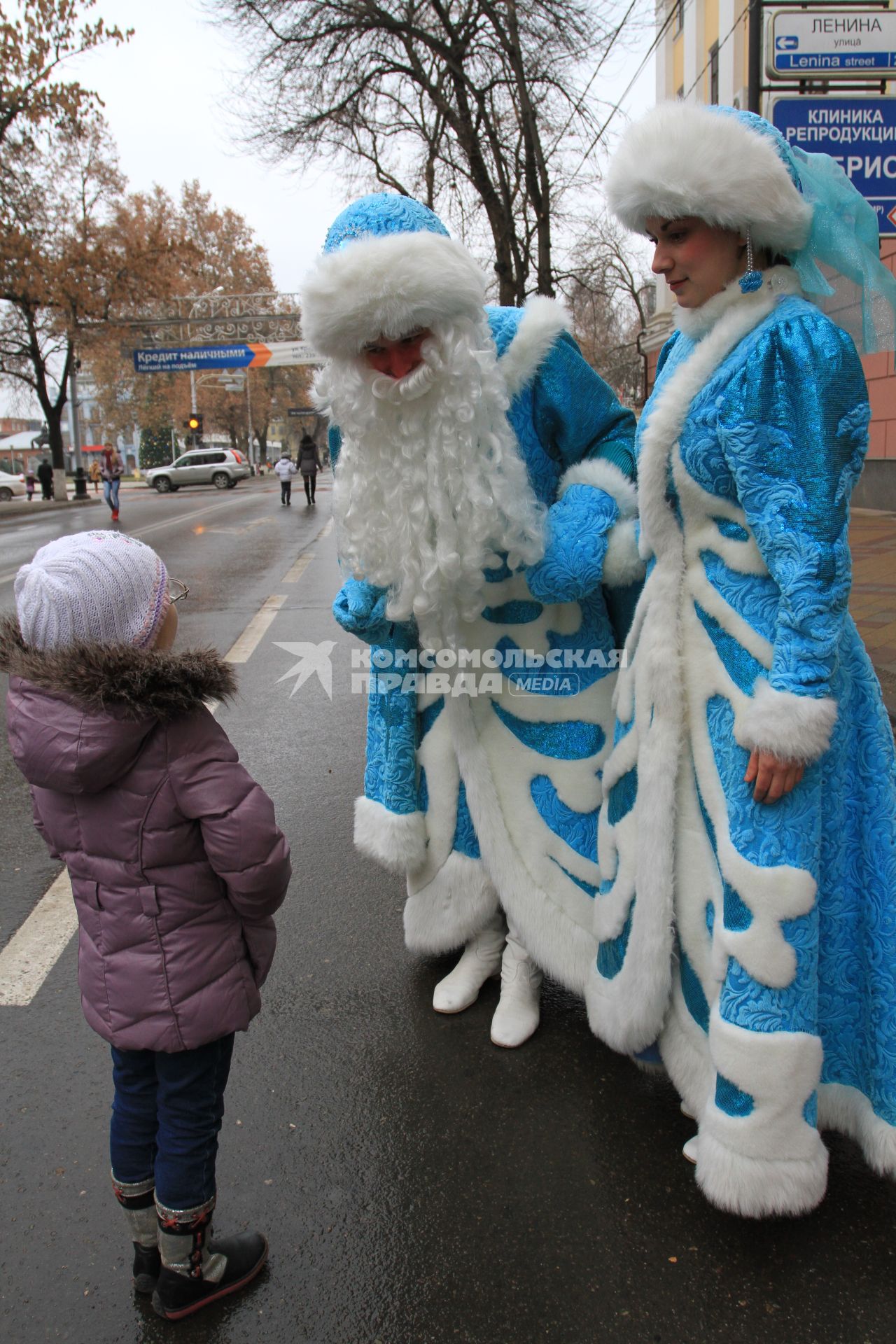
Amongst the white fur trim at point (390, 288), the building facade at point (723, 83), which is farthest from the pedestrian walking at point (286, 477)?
the white fur trim at point (390, 288)

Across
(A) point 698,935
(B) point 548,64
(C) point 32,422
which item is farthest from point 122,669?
(C) point 32,422

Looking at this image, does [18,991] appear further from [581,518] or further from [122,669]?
[581,518]

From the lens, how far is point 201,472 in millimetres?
40531

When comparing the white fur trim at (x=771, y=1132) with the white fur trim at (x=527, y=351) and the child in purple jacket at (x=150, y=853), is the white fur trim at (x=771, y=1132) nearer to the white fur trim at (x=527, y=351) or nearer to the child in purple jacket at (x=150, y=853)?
the child in purple jacket at (x=150, y=853)

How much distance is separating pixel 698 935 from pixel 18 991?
6.48ft

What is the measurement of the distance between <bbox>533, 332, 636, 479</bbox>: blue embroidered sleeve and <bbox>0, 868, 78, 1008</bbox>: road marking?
1907 millimetres

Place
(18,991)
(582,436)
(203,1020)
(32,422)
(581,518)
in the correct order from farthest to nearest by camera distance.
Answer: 1. (32,422)
2. (18,991)
3. (582,436)
4. (581,518)
5. (203,1020)

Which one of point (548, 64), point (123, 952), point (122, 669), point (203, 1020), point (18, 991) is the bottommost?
point (18, 991)

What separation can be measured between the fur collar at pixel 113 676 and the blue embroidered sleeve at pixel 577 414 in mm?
1095

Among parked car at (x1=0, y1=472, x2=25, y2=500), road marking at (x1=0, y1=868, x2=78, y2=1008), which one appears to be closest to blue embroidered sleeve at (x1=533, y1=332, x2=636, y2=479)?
road marking at (x1=0, y1=868, x2=78, y2=1008)

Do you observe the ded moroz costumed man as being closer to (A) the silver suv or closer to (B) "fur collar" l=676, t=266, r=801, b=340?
(B) "fur collar" l=676, t=266, r=801, b=340

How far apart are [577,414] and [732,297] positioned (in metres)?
0.55

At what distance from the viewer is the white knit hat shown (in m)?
1.55

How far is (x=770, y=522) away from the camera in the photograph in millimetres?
1608
